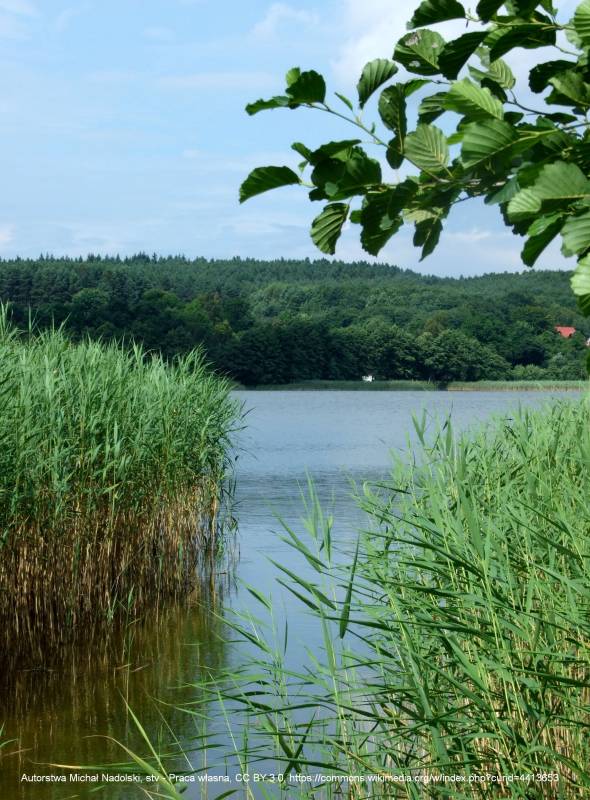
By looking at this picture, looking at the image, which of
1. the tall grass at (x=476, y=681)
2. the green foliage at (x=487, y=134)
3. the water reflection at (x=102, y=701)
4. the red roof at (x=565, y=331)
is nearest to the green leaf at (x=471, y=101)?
the green foliage at (x=487, y=134)

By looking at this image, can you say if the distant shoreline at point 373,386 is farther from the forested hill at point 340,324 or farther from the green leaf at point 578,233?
the green leaf at point 578,233

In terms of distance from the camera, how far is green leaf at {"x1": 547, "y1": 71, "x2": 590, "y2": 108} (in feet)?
6.03

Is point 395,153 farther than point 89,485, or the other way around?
point 89,485

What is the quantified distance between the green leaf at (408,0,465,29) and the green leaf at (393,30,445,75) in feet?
0.24

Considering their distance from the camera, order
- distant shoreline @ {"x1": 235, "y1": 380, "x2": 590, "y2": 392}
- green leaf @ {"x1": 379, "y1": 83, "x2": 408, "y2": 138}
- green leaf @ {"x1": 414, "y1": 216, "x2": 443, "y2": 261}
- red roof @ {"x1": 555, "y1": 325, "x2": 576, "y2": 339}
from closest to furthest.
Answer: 1. green leaf @ {"x1": 379, "y1": 83, "x2": 408, "y2": 138}
2. green leaf @ {"x1": 414, "y1": 216, "x2": 443, "y2": 261}
3. red roof @ {"x1": 555, "y1": 325, "x2": 576, "y2": 339}
4. distant shoreline @ {"x1": 235, "y1": 380, "x2": 590, "y2": 392}

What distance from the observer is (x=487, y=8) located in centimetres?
172

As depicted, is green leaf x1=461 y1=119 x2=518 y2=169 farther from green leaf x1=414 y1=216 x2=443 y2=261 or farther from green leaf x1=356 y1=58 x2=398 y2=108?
green leaf x1=414 y1=216 x2=443 y2=261

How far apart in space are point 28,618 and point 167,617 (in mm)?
1809

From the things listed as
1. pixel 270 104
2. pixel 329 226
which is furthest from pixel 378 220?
pixel 270 104

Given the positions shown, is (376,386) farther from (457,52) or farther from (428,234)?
(457,52)

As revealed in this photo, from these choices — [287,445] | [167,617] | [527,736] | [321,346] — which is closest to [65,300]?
[321,346]

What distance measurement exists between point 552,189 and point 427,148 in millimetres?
309

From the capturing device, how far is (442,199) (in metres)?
1.91

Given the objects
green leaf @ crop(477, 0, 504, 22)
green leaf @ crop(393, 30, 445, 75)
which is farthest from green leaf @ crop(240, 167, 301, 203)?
green leaf @ crop(477, 0, 504, 22)
